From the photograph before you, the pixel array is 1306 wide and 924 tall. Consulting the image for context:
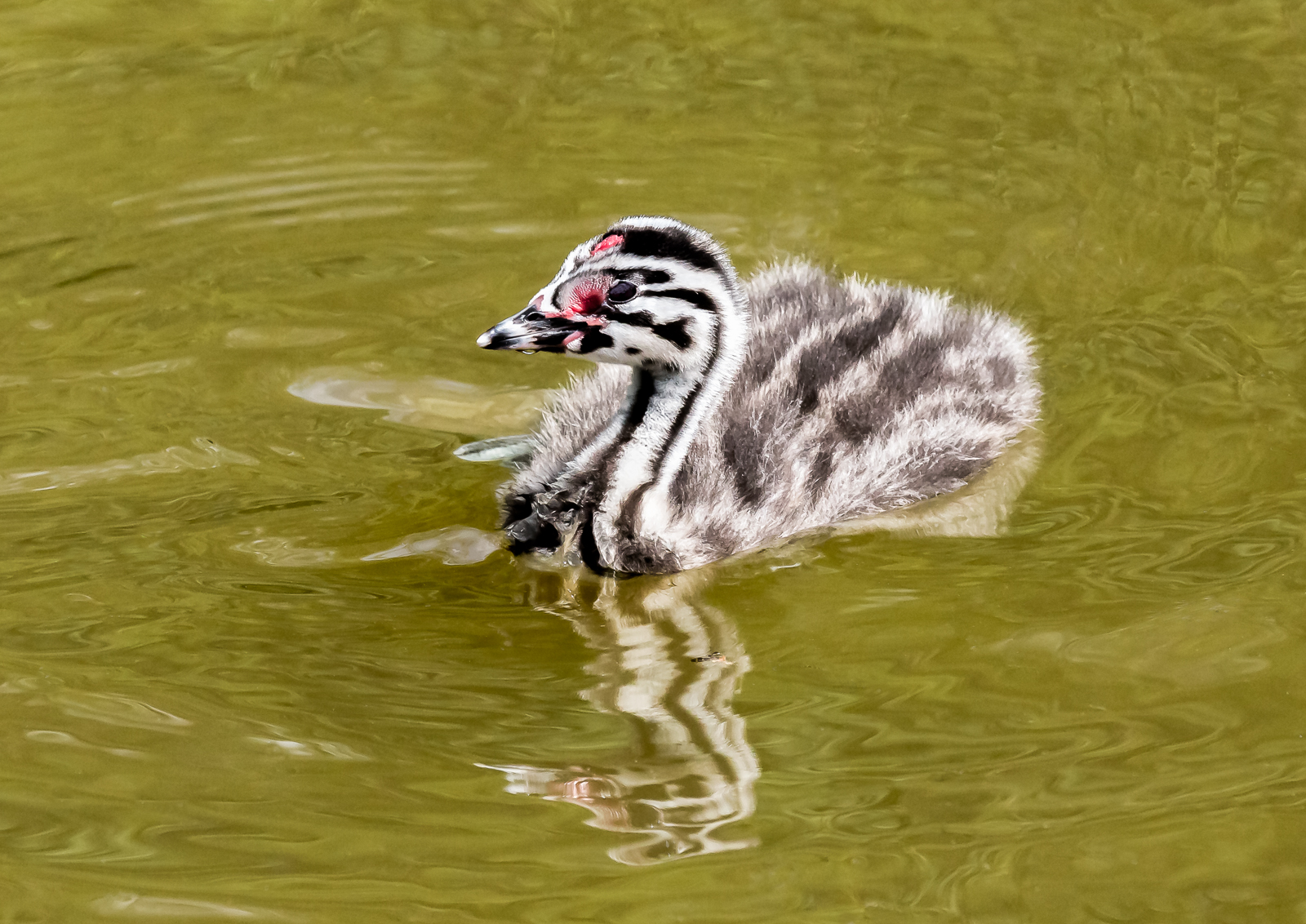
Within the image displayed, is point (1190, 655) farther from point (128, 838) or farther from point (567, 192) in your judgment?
point (567, 192)

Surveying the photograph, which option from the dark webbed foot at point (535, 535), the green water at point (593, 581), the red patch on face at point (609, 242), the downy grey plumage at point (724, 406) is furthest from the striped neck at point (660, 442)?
the red patch on face at point (609, 242)

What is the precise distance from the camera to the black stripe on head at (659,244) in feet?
17.7

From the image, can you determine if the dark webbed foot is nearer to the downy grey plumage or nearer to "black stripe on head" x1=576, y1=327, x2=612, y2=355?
the downy grey plumage

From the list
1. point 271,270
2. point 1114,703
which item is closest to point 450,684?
point 1114,703

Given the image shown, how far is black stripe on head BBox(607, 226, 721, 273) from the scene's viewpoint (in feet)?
17.7

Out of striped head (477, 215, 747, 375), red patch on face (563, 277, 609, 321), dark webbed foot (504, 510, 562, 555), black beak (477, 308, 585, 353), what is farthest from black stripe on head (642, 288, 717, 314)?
dark webbed foot (504, 510, 562, 555)

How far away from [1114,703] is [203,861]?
233 centimetres

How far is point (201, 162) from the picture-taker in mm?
8148

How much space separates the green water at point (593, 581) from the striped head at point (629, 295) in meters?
0.76

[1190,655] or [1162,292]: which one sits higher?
[1162,292]

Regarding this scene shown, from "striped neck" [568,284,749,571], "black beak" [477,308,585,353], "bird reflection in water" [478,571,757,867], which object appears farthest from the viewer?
"striped neck" [568,284,749,571]

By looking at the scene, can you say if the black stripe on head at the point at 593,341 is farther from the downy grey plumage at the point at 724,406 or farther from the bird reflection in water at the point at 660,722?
the bird reflection in water at the point at 660,722

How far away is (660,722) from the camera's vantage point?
4.77 meters

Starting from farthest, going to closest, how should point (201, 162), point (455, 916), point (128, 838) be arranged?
point (201, 162) < point (128, 838) < point (455, 916)
